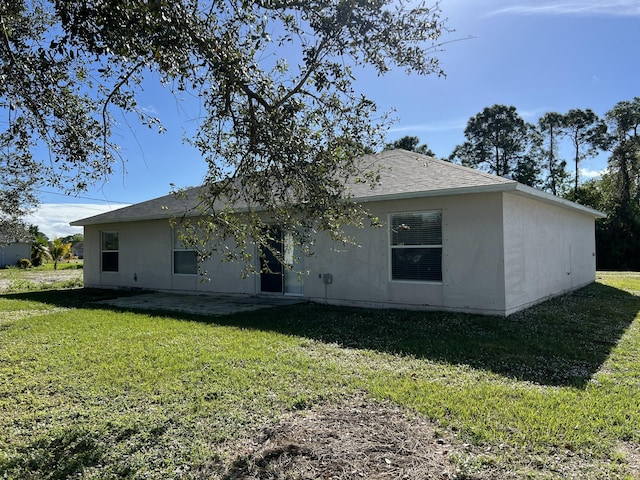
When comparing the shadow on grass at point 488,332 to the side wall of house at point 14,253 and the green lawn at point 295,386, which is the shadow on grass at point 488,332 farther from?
the side wall of house at point 14,253

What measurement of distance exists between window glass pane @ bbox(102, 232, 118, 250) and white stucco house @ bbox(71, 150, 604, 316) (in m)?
4.08

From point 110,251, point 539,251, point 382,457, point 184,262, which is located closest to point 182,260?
point 184,262

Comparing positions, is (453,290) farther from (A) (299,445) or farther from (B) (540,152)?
(B) (540,152)

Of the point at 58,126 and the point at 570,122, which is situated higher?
the point at 570,122

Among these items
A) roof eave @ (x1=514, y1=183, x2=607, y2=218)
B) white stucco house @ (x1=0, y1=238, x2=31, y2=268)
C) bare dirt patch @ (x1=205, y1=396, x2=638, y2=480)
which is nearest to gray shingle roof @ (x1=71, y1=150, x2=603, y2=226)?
roof eave @ (x1=514, y1=183, x2=607, y2=218)

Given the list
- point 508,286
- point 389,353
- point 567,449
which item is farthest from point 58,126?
point 508,286

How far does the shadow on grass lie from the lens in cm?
552

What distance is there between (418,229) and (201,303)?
Result: 6091mm

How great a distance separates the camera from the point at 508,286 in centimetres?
838

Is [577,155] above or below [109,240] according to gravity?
above

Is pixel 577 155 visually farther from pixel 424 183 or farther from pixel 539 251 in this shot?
pixel 424 183

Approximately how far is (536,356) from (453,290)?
3.02m

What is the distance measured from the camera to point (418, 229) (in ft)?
30.5

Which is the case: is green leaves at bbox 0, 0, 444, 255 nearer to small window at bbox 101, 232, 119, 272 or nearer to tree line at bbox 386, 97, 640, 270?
small window at bbox 101, 232, 119, 272
